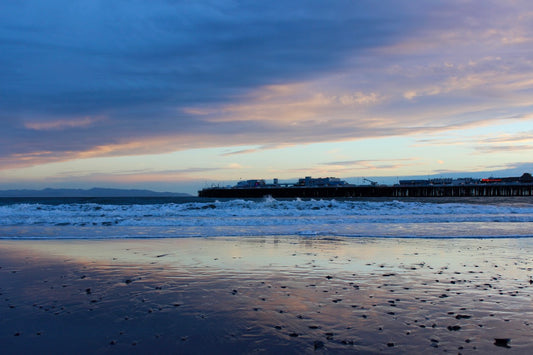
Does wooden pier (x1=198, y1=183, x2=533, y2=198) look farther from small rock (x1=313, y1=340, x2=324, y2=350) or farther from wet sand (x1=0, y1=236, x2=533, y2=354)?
small rock (x1=313, y1=340, x2=324, y2=350)

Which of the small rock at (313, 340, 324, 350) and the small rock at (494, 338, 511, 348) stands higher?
the small rock at (313, 340, 324, 350)

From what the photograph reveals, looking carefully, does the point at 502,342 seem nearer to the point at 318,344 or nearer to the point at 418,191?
the point at 318,344

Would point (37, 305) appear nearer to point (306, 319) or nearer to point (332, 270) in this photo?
point (306, 319)

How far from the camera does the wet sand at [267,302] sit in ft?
17.2

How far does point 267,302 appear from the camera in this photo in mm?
6984

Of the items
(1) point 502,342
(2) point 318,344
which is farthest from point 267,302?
(1) point 502,342

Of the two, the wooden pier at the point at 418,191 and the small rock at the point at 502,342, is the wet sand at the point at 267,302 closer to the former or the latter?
the small rock at the point at 502,342

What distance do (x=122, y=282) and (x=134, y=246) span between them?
20.2ft

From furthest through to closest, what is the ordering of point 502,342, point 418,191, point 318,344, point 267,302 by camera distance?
point 418,191, point 267,302, point 502,342, point 318,344

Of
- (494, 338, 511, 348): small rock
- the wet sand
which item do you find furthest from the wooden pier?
(494, 338, 511, 348): small rock

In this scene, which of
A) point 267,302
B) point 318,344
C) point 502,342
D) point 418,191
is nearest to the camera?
point 318,344

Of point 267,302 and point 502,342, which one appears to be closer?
point 502,342

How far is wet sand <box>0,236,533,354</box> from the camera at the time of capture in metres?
5.23

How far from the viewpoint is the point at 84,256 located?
12.3 m
